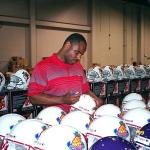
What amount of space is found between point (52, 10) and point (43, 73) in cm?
697

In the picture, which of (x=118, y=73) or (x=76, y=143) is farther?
(x=118, y=73)

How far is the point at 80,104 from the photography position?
113 inches

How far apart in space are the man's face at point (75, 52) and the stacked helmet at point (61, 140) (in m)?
1.32

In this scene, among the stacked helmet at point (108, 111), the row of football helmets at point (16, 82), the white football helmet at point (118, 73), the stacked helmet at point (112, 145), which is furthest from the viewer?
the white football helmet at point (118, 73)

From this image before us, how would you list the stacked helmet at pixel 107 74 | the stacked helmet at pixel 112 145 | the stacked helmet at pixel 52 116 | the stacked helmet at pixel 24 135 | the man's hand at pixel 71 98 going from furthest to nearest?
1. the stacked helmet at pixel 107 74
2. the man's hand at pixel 71 98
3. the stacked helmet at pixel 52 116
4. the stacked helmet at pixel 24 135
5. the stacked helmet at pixel 112 145

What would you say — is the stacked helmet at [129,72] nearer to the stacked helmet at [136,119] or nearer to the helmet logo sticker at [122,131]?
the stacked helmet at [136,119]

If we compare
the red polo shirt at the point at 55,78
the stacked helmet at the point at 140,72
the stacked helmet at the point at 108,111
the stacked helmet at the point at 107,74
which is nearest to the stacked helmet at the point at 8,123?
the stacked helmet at the point at 108,111

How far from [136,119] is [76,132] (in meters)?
0.56

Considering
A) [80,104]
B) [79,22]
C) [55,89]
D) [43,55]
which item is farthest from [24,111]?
[79,22]

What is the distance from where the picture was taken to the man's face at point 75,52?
10.00 ft

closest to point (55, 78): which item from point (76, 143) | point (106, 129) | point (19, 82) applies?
point (106, 129)

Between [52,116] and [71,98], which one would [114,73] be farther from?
[52,116]

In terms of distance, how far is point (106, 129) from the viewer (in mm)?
1991

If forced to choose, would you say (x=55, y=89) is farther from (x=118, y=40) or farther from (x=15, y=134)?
(x=118, y=40)
